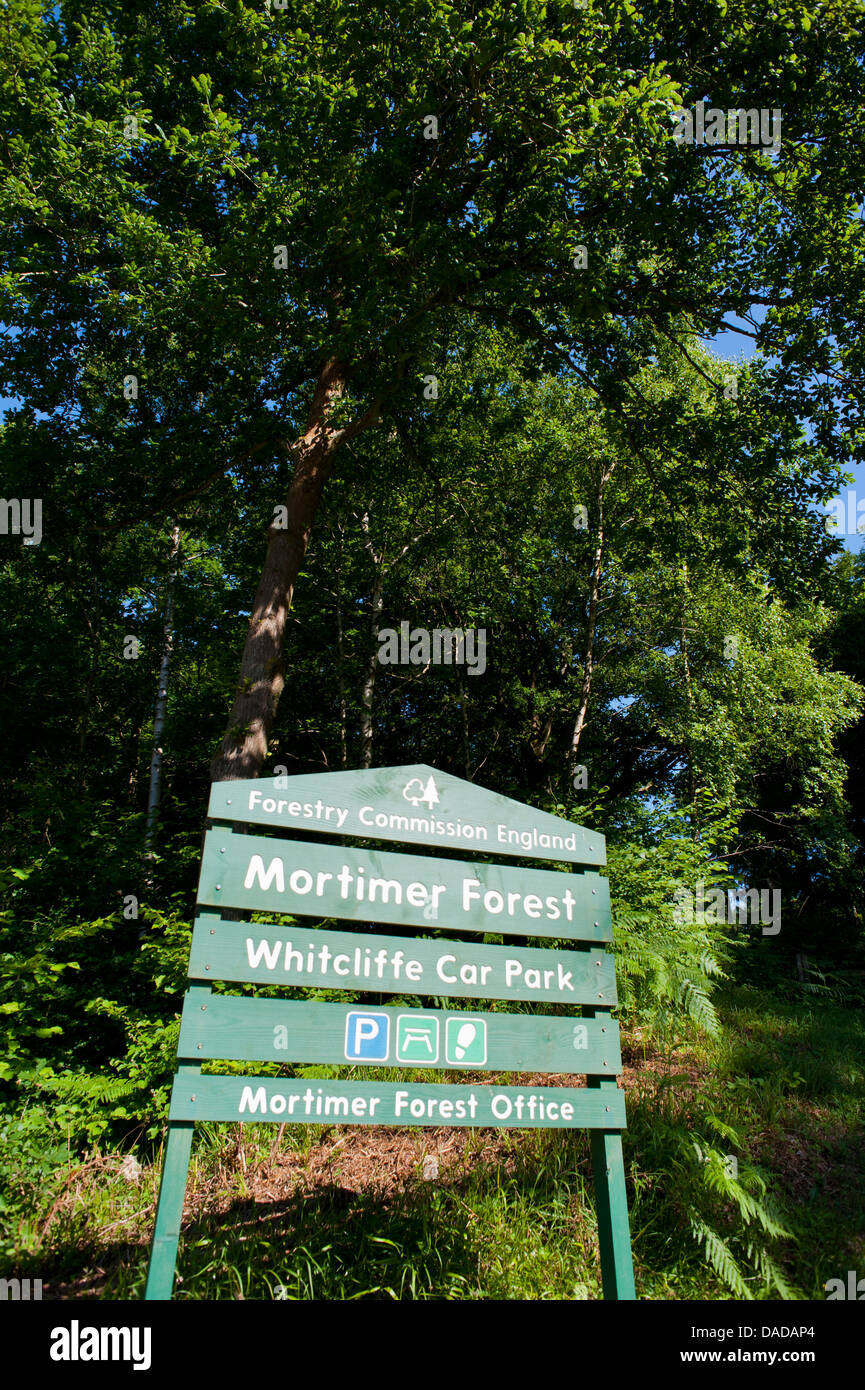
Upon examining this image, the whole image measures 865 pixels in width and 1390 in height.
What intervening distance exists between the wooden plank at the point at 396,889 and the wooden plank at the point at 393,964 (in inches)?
3.7

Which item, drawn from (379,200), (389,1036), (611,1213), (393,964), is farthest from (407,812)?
Answer: (379,200)

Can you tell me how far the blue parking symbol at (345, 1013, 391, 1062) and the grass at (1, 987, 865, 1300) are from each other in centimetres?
136

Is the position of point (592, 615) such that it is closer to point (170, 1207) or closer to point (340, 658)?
point (340, 658)

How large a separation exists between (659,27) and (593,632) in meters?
9.03

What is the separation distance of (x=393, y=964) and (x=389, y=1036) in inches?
10.5

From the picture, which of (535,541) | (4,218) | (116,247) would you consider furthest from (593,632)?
(4,218)

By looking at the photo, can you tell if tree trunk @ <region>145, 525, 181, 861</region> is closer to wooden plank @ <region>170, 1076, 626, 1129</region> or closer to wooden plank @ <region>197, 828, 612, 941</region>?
wooden plank @ <region>197, 828, 612, 941</region>

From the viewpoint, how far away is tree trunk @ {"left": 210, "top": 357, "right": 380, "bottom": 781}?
23.7ft

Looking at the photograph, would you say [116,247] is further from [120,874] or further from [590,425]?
[590,425]

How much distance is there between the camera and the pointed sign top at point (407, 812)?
3.01 m

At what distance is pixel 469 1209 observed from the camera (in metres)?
3.93

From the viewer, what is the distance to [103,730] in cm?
1584

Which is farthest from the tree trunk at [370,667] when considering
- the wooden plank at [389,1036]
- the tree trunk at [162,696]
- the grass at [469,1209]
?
the wooden plank at [389,1036]

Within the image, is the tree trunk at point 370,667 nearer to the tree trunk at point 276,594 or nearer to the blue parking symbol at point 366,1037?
the tree trunk at point 276,594
